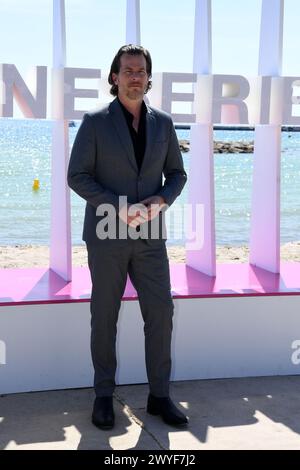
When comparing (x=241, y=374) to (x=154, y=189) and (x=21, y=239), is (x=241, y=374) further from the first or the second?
(x=21, y=239)

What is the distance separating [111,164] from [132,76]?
443 mm

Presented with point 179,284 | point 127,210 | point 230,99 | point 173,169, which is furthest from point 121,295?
point 230,99

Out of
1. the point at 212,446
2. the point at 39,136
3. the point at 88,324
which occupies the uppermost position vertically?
the point at 39,136

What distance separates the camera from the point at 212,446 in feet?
11.9

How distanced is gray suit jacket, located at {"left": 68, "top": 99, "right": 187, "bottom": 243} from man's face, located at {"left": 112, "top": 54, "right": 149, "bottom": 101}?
0.33 ft

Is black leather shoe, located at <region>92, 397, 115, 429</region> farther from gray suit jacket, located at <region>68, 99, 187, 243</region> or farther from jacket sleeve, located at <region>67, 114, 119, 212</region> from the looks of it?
jacket sleeve, located at <region>67, 114, 119, 212</region>

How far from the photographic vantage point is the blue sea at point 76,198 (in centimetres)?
1462

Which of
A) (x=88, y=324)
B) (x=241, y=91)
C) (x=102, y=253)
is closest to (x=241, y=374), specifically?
(x=88, y=324)

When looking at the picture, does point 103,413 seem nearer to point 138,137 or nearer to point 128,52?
point 138,137

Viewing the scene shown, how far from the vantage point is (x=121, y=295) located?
3846mm

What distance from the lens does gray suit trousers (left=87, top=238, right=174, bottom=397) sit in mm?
3764

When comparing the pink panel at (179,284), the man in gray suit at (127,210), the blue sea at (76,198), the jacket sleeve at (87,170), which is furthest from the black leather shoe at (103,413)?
the blue sea at (76,198)

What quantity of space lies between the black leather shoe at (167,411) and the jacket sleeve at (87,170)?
104cm

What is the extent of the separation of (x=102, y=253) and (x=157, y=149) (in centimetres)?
59
